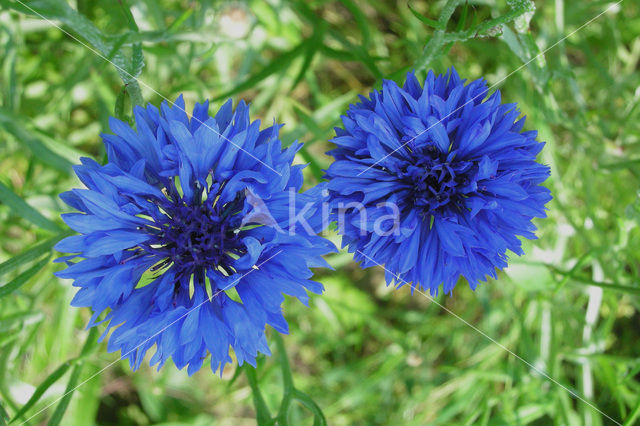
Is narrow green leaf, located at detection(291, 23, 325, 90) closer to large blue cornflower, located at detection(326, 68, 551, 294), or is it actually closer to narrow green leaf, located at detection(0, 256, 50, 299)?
large blue cornflower, located at detection(326, 68, 551, 294)

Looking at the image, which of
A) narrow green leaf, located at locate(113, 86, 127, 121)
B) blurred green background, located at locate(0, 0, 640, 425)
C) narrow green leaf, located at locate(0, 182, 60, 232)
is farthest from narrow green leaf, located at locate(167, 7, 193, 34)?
narrow green leaf, located at locate(0, 182, 60, 232)

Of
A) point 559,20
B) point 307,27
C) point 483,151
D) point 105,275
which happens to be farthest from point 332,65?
point 105,275

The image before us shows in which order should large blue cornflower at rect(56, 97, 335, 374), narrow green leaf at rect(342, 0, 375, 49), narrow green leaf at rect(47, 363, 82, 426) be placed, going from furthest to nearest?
narrow green leaf at rect(342, 0, 375, 49), narrow green leaf at rect(47, 363, 82, 426), large blue cornflower at rect(56, 97, 335, 374)

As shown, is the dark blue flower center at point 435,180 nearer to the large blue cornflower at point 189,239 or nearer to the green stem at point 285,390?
the large blue cornflower at point 189,239

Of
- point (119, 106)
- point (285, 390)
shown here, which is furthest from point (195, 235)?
point (285, 390)

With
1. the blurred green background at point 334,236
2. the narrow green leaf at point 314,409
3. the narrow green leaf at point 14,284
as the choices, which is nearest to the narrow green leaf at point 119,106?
the blurred green background at point 334,236

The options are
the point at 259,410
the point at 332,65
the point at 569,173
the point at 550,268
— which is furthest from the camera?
the point at 332,65

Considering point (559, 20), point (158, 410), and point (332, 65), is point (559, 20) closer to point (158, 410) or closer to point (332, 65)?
point (332, 65)

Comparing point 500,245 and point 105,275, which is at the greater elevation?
point 105,275
